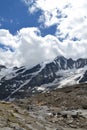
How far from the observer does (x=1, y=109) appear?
2958cm

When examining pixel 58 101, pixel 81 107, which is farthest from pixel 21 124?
pixel 58 101

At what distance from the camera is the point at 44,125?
30141 mm

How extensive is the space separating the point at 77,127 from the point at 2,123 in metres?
9.51

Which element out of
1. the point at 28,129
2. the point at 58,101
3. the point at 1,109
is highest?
the point at 58,101

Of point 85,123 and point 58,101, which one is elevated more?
point 58,101

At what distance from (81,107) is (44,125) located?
21605mm

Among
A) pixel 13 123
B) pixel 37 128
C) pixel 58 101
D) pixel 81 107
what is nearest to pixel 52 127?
pixel 37 128

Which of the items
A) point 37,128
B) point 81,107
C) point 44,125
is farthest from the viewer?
point 81,107

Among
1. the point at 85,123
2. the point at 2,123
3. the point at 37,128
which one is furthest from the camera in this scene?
the point at 85,123

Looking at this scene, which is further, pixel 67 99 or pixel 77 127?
pixel 67 99

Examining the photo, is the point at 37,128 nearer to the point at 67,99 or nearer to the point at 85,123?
the point at 85,123

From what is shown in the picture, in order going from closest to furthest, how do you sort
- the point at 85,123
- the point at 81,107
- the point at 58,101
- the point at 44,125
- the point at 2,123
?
the point at 2,123
the point at 44,125
the point at 85,123
the point at 81,107
the point at 58,101

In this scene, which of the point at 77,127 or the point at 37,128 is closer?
the point at 37,128

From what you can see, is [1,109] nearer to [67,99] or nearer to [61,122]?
[61,122]
